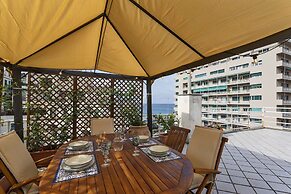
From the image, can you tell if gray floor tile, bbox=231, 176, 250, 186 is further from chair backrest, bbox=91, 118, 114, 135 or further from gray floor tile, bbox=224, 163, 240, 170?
chair backrest, bbox=91, 118, 114, 135

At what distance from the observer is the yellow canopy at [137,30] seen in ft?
5.00

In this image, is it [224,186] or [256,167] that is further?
[256,167]

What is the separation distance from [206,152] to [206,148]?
1.8 inches

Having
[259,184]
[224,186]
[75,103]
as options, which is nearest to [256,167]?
[259,184]

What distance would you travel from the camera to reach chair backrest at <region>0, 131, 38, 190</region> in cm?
133

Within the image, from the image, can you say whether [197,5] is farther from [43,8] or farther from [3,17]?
[3,17]

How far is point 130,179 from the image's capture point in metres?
1.15

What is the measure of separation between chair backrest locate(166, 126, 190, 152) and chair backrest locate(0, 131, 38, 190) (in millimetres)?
1787

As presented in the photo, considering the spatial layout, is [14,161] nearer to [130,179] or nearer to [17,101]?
[130,179]

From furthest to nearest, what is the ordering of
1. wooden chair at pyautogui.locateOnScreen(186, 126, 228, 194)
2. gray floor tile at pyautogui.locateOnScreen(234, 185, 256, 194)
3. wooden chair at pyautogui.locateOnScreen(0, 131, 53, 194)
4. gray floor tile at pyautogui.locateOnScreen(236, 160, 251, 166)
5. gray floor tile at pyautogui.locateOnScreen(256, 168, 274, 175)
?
gray floor tile at pyautogui.locateOnScreen(236, 160, 251, 166) < gray floor tile at pyautogui.locateOnScreen(256, 168, 274, 175) < gray floor tile at pyautogui.locateOnScreen(234, 185, 256, 194) < wooden chair at pyautogui.locateOnScreen(186, 126, 228, 194) < wooden chair at pyautogui.locateOnScreen(0, 131, 53, 194)

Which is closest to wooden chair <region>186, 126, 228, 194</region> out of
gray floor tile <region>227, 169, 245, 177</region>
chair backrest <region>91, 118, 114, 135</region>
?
gray floor tile <region>227, 169, 245, 177</region>

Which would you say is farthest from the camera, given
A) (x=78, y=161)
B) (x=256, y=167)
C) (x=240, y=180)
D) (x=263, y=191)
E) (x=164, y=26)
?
(x=256, y=167)

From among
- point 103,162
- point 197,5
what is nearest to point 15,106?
point 103,162

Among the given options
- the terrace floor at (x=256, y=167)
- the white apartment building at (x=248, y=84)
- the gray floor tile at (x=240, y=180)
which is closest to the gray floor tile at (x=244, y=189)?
the terrace floor at (x=256, y=167)
